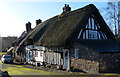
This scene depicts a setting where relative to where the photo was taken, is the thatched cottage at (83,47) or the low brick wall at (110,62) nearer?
the low brick wall at (110,62)

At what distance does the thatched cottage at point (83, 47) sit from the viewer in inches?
559

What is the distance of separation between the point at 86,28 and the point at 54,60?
5856 millimetres

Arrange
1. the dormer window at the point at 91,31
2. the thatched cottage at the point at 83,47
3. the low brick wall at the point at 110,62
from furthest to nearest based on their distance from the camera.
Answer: the dormer window at the point at 91,31 → the thatched cottage at the point at 83,47 → the low brick wall at the point at 110,62

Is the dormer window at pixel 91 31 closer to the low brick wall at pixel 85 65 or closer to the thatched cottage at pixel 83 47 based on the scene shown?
the thatched cottage at pixel 83 47

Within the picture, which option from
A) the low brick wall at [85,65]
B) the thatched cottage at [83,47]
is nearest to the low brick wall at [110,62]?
the thatched cottage at [83,47]

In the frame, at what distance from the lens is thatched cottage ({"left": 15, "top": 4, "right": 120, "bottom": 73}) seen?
14195 millimetres

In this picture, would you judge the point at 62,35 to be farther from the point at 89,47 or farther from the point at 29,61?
the point at 29,61

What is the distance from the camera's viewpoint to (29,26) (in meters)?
35.1

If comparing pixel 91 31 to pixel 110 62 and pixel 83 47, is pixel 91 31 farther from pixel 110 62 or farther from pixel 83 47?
pixel 110 62

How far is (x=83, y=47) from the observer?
15.2 metres

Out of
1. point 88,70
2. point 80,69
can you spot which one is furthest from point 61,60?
point 88,70

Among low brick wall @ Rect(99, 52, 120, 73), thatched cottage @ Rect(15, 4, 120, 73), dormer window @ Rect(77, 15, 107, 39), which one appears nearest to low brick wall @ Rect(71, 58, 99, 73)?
thatched cottage @ Rect(15, 4, 120, 73)

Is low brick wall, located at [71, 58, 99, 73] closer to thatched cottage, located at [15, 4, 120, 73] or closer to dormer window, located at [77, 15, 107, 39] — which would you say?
thatched cottage, located at [15, 4, 120, 73]

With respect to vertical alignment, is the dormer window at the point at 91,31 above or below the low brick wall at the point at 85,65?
above
